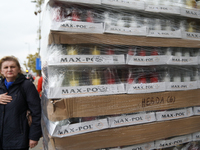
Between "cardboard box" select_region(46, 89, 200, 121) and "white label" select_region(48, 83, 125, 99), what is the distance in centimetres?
4

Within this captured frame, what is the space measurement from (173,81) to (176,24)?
73 cm

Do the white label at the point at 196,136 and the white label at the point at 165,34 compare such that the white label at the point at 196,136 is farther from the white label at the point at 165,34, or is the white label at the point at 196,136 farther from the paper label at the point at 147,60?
the white label at the point at 165,34

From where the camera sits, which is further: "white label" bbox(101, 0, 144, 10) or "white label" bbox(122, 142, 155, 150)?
"white label" bbox(122, 142, 155, 150)

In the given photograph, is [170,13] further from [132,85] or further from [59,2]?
[59,2]

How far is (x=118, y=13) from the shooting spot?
1.88m

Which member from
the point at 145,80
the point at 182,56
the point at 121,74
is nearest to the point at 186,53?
the point at 182,56

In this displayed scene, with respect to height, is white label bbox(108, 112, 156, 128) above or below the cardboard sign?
below

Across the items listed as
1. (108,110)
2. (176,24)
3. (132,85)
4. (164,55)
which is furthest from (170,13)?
(108,110)

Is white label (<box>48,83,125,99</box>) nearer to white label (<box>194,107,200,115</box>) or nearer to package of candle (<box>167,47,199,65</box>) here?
package of candle (<box>167,47,199,65</box>)

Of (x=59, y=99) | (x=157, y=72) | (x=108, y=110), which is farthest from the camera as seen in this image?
(x=157, y=72)

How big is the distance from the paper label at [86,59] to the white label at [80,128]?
0.60 m

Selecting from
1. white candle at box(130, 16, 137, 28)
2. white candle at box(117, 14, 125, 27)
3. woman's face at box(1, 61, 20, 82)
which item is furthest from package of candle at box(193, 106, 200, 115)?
woman's face at box(1, 61, 20, 82)

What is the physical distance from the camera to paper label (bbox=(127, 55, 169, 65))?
184cm

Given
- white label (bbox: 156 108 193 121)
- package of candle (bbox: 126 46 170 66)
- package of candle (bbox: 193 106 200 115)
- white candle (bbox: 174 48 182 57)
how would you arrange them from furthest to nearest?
package of candle (bbox: 193 106 200 115) → white candle (bbox: 174 48 182 57) → white label (bbox: 156 108 193 121) → package of candle (bbox: 126 46 170 66)
